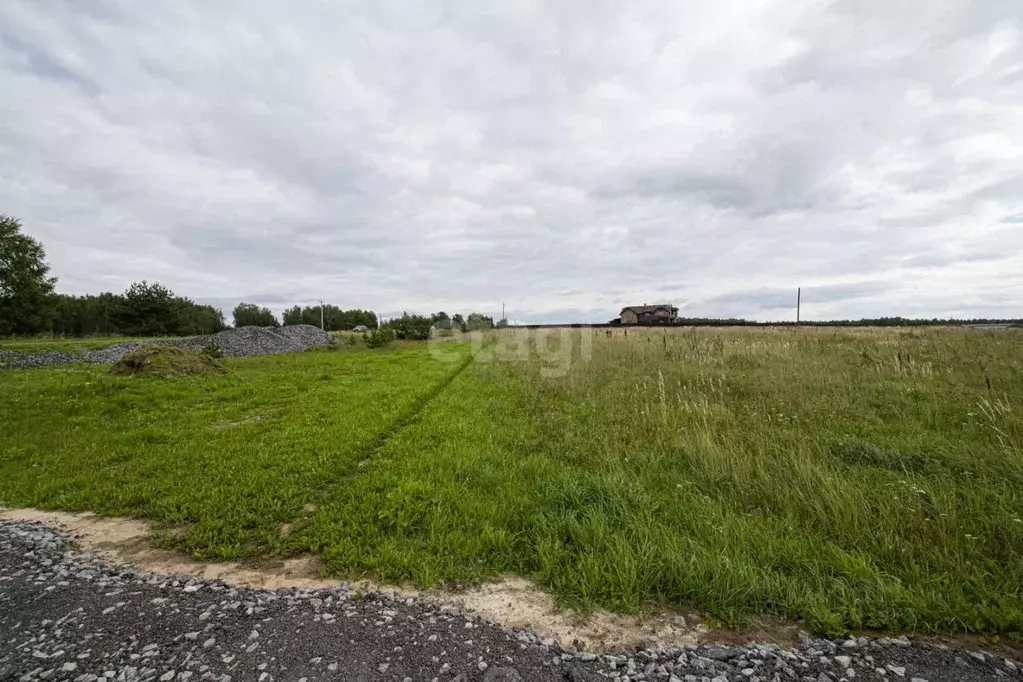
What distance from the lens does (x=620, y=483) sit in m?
5.55

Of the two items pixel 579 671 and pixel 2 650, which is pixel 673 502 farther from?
pixel 2 650

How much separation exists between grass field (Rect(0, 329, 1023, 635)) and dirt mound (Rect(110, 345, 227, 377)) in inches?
116

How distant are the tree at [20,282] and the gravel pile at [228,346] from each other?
44.7ft

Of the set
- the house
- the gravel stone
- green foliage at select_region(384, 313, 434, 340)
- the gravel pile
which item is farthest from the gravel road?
the house

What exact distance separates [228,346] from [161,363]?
15.2 metres

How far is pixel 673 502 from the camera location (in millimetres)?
5109

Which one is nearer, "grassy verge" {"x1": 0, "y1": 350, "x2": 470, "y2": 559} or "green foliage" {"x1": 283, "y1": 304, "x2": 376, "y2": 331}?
"grassy verge" {"x1": 0, "y1": 350, "x2": 470, "y2": 559}

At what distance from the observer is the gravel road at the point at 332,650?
9.02 ft

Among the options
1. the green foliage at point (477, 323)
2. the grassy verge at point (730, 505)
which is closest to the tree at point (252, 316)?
the green foliage at point (477, 323)

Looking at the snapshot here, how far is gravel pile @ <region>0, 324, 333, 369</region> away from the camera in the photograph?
19750 millimetres

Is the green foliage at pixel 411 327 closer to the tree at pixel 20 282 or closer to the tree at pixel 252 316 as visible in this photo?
the tree at pixel 20 282

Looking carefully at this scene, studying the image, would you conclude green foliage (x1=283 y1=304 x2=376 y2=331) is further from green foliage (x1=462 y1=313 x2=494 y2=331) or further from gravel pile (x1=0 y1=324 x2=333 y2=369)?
gravel pile (x1=0 y1=324 x2=333 y2=369)

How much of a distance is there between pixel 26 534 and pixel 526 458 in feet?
19.2

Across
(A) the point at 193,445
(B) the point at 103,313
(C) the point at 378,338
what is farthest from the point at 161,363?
(B) the point at 103,313
